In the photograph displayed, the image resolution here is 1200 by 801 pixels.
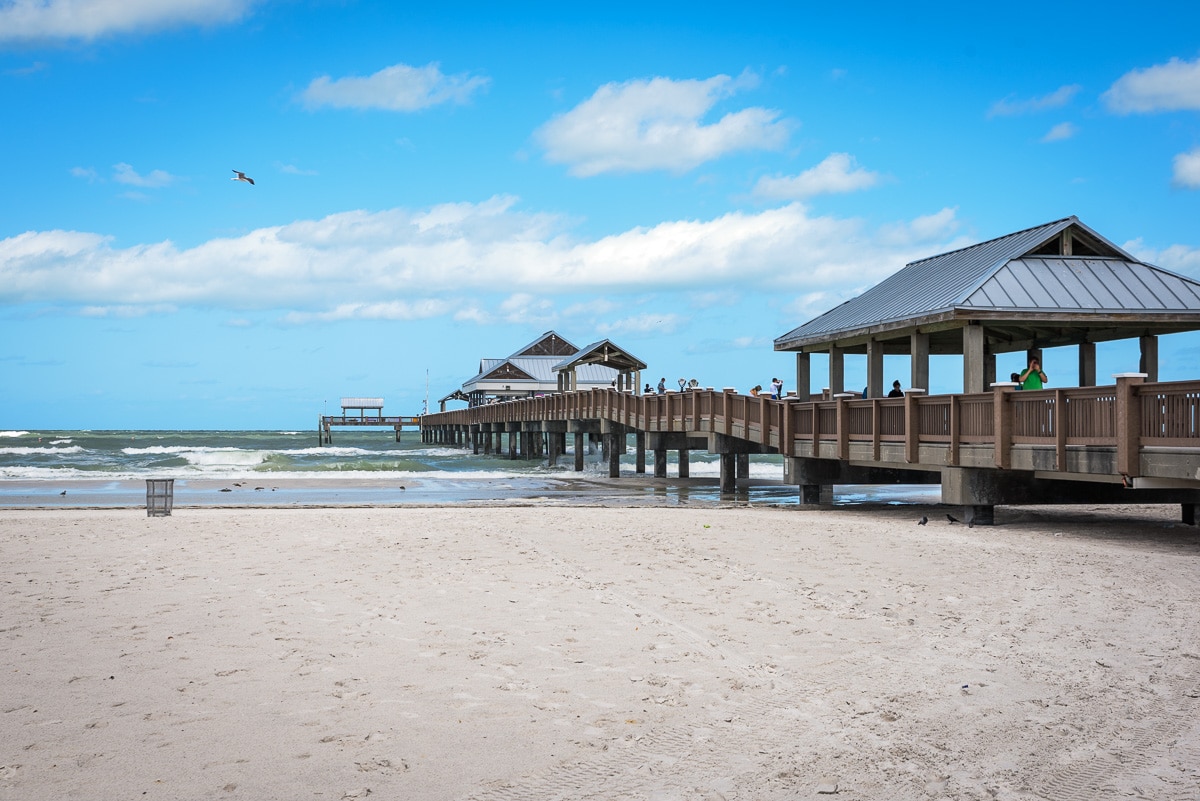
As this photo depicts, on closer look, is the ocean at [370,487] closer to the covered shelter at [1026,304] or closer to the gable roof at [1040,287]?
the covered shelter at [1026,304]

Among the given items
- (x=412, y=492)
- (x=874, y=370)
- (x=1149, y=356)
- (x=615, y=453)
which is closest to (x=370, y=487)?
(x=412, y=492)

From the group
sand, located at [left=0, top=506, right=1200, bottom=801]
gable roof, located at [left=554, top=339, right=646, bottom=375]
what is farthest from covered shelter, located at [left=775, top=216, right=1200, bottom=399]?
gable roof, located at [left=554, top=339, right=646, bottom=375]

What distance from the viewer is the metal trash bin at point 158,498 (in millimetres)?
18625

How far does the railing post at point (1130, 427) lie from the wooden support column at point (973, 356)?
19.6 feet

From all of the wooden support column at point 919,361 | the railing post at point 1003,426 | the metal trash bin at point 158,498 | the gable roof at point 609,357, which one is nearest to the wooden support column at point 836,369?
the wooden support column at point 919,361

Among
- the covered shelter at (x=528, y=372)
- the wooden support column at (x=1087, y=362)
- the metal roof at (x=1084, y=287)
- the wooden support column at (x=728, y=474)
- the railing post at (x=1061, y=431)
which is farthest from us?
the covered shelter at (x=528, y=372)

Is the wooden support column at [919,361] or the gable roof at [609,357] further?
the gable roof at [609,357]

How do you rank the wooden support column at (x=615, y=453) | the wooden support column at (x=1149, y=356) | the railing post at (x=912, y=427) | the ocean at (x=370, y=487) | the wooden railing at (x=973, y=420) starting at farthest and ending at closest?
the wooden support column at (x=615, y=453)
the ocean at (x=370, y=487)
the wooden support column at (x=1149, y=356)
the railing post at (x=912, y=427)
the wooden railing at (x=973, y=420)

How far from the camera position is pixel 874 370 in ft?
76.7

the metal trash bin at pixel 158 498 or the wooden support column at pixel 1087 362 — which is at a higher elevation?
the wooden support column at pixel 1087 362

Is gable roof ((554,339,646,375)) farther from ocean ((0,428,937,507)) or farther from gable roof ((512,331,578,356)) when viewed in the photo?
gable roof ((512,331,578,356))

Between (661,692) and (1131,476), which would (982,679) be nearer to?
(661,692)

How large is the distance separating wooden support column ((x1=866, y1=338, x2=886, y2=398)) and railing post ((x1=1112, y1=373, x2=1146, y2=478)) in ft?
33.6

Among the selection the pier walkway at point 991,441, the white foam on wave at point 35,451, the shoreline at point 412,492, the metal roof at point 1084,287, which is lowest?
the shoreline at point 412,492
